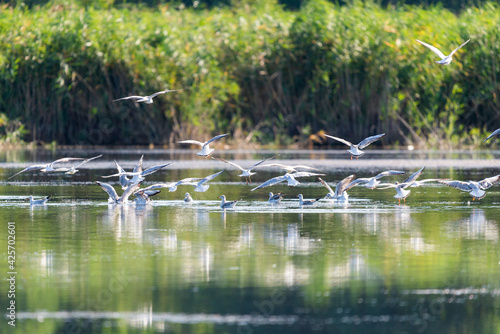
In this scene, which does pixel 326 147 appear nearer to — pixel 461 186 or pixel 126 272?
pixel 461 186

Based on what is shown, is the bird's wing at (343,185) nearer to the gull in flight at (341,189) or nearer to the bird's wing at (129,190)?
the gull in flight at (341,189)

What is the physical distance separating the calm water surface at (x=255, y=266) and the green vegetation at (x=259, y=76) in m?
15.5

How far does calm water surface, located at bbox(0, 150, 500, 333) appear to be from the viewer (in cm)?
750

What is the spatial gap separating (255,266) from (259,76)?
24.1 metres

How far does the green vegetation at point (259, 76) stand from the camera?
31562 mm

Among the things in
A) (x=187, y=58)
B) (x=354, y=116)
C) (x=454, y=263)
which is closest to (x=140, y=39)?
(x=187, y=58)

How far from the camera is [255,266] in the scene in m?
9.41

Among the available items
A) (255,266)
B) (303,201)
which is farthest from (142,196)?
(255,266)

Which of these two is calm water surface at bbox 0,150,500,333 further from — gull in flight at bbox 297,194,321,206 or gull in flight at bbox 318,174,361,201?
gull in flight at bbox 297,194,321,206

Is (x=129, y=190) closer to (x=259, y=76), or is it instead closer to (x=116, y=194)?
(x=116, y=194)

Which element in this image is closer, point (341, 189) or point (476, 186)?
point (476, 186)

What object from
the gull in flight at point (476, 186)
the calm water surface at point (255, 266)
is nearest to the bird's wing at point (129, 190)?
the calm water surface at point (255, 266)

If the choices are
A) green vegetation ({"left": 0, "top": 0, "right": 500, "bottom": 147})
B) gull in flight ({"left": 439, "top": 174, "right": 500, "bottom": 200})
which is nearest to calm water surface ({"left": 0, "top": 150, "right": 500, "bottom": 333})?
gull in flight ({"left": 439, "top": 174, "right": 500, "bottom": 200})

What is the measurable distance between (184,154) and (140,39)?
15.8 ft
